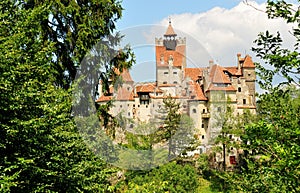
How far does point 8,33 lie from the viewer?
6.44 m

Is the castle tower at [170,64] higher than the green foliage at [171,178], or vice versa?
the castle tower at [170,64]

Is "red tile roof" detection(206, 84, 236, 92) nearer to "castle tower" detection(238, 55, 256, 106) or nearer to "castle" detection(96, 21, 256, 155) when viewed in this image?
"castle" detection(96, 21, 256, 155)

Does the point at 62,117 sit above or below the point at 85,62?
below

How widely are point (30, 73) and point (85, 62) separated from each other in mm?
4348

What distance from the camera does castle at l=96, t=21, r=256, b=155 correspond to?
3941 cm

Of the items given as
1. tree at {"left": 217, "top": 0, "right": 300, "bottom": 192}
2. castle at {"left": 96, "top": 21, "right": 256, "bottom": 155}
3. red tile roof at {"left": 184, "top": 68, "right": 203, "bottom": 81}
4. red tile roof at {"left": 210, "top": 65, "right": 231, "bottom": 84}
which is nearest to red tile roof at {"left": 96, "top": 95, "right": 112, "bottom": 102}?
tree at {"left": 217, "top": 0, "right": 300, "bottom": 192}

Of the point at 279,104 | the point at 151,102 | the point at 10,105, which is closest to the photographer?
the point at 279,104

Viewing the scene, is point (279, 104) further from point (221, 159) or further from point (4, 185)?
point (221, 159)

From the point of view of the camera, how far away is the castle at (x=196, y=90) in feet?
129

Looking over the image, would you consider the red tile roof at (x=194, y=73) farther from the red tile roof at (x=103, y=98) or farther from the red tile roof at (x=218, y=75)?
the red tile roof at (x=103, y=98)

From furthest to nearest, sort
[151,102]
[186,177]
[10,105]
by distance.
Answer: [151,102]
[186,177]
[10,105]

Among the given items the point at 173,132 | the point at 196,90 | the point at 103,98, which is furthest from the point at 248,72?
the point at 103,98

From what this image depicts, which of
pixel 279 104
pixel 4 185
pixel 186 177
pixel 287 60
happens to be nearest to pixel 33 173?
pixel 4 185

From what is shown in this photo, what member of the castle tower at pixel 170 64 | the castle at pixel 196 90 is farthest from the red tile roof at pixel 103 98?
the castle at pixel 196 90
